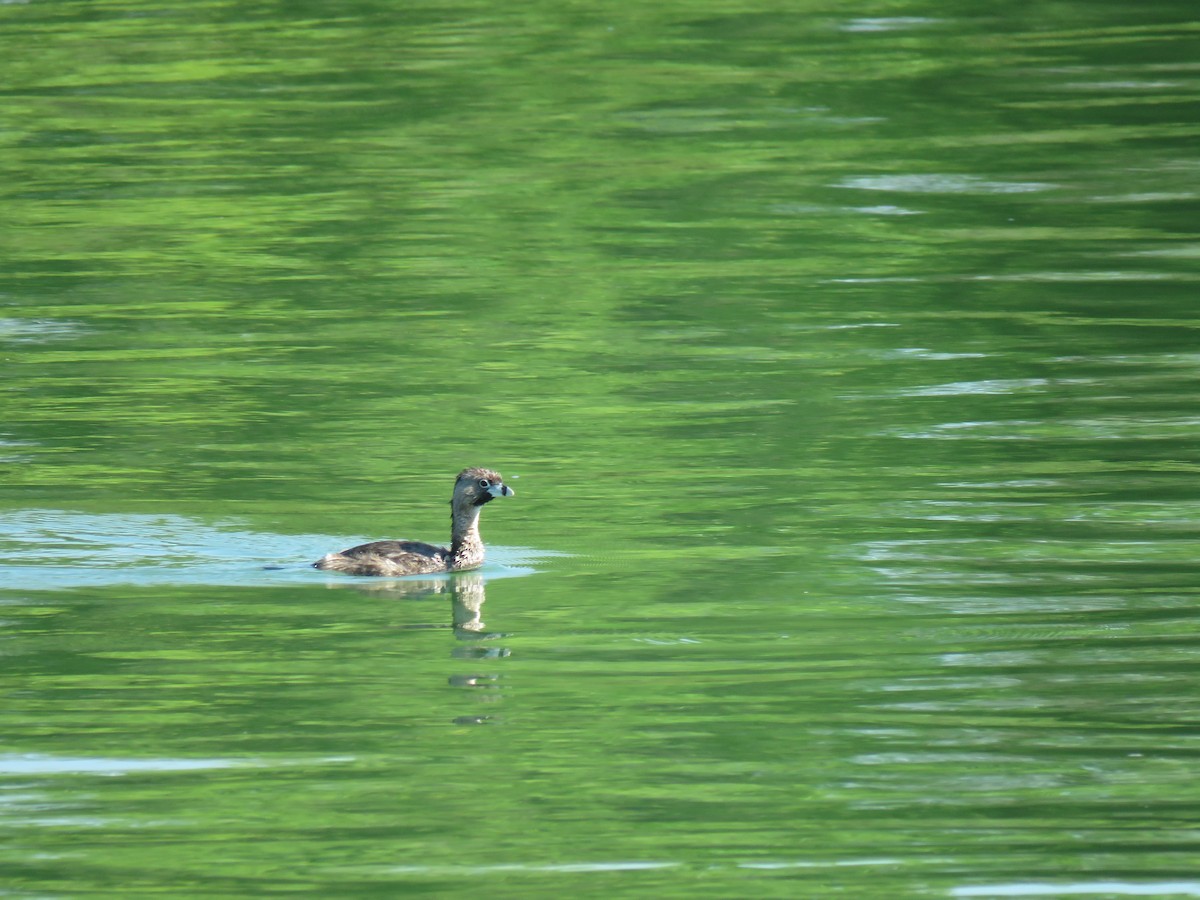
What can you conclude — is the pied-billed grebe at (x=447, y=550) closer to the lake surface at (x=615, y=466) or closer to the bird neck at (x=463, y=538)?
the bird neck at (x=463, y=538)

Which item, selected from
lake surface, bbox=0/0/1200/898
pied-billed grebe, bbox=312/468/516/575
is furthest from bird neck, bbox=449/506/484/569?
lake surface, bbox=0/0/1200/898

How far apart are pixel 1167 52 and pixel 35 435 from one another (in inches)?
565

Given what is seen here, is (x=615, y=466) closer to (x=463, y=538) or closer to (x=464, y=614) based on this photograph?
(x=463, y=538)

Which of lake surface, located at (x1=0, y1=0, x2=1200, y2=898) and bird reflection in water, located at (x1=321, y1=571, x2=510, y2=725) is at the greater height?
lake surface, located at (x1=0, y1=0, x2=1200, y2=898)

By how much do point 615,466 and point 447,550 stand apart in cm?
169

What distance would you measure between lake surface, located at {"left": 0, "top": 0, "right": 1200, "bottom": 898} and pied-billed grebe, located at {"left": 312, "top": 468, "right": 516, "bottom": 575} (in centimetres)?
10

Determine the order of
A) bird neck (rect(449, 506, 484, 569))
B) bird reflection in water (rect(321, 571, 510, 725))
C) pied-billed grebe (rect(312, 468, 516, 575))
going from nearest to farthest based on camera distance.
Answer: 1. bird reflection in water (rect(321, 571, 510, 725))
2. pied-billed grebe (rect(312, 468, 516, 575))
3. bird neck (rect(449, 506, 484, 569))

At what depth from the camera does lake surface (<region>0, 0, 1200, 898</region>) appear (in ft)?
26.9

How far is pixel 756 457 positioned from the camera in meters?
13.4

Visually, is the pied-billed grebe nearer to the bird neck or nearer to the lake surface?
the bird neck

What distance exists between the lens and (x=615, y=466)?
13.3 meters

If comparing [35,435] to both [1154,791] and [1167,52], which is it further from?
[1167,52]

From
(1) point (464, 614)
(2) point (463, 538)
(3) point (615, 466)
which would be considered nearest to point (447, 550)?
(2) point (463, 538)

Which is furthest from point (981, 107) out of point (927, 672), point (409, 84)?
point (927, 672)
